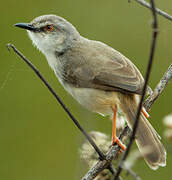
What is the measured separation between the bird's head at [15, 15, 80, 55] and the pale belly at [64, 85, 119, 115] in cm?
61

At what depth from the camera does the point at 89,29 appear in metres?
6.43

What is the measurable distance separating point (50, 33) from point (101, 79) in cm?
101

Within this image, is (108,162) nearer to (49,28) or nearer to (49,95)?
(49,28)

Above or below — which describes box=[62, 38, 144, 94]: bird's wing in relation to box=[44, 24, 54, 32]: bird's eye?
below

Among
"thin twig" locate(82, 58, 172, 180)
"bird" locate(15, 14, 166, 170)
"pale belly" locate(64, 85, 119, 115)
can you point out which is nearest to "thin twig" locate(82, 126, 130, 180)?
"thin twig" locate(82, 58, 172, 180)

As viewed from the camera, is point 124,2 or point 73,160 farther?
point 124,2

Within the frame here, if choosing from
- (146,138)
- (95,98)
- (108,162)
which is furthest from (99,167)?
(95,98)

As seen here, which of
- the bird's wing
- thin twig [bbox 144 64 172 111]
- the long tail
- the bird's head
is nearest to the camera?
the long tail

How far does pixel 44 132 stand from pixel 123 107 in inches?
98.0

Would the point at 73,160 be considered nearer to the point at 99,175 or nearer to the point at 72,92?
the point at 72,92

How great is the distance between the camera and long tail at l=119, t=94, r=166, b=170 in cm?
317

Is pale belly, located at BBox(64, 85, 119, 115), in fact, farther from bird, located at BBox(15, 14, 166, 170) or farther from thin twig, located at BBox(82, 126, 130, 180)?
thin twig, located at BBox(82, 126, 130, 180)

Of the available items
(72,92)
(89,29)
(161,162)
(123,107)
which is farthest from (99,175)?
(89,29)

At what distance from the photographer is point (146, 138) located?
3449 mm
